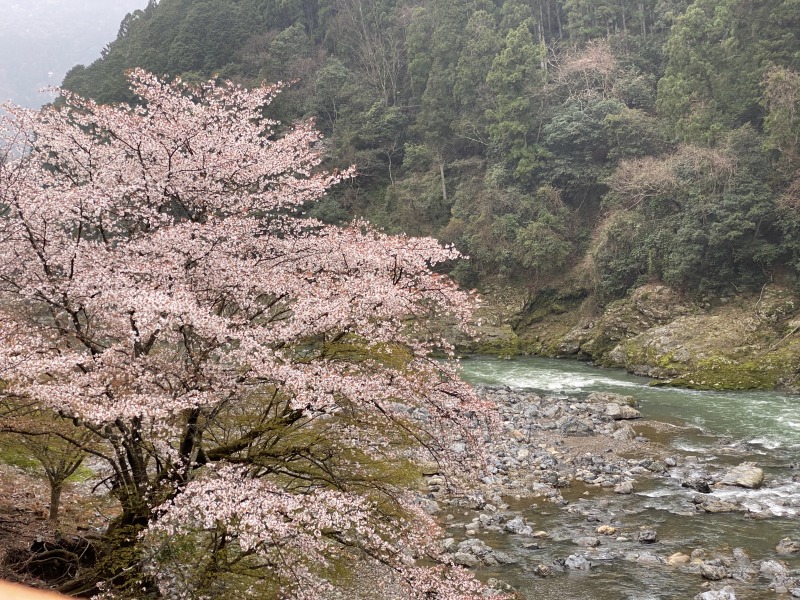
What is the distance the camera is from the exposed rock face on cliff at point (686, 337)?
2028 cm

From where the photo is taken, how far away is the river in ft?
28.3

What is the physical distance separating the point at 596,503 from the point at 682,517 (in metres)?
1.47

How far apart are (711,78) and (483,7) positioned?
16121mm

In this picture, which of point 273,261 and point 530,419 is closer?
point 273,261

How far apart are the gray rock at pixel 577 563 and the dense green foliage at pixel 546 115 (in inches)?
722

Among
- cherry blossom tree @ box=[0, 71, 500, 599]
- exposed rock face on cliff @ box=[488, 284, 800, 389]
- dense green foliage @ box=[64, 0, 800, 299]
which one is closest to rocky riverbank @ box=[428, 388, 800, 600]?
cherry blossom tree @ box=[0, 71, 500, 599]

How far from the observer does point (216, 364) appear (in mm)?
5980

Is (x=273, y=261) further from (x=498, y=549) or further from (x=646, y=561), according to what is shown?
(x=646, y=561)

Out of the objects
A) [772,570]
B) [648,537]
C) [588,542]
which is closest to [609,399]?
[648,537]

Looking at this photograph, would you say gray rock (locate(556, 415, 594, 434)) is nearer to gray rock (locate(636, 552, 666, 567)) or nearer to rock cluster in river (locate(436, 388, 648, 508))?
rock cluster in river (locate(436, 388, 648, 508))

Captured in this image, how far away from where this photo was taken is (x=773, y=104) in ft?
76.8

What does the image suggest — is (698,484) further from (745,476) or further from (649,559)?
(649,559)

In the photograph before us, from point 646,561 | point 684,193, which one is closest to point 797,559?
point 646,561

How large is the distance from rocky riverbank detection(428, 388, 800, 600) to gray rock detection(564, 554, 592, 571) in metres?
0.01
